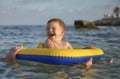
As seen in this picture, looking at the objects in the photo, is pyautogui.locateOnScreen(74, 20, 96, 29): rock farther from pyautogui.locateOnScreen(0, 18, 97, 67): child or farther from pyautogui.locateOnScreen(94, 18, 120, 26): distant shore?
pyautogui.locateOnScreen(0, 18, 97, 67): child

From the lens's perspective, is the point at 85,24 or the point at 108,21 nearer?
the point at 85,24

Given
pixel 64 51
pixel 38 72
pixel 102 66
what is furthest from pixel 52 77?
pixel 102 66

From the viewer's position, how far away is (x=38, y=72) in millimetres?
6176

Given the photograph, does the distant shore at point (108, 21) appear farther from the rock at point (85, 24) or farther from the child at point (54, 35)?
A: the child at point (54, 35)

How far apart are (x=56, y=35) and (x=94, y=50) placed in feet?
3.60

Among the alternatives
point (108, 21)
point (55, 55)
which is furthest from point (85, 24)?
point (55, 55)

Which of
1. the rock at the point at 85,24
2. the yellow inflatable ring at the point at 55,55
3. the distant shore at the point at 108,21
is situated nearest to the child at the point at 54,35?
the yellow inflatable ring at the point at 55,55

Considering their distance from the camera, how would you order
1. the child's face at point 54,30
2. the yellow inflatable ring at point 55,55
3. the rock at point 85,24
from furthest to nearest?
the rock at point 85,24, the child's face at point 54,30, the yellow inflatable ring at point 55,55

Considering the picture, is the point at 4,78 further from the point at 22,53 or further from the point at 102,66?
the point at 102,66

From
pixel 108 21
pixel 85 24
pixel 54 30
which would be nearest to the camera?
pixel 54 30

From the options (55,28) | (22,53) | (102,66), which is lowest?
(102,66)

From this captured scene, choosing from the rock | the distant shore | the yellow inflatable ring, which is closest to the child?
the yellow inflatable ring

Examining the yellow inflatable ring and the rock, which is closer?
the yellow inflatable ring

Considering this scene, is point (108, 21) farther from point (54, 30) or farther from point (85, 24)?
point (54, 30)
